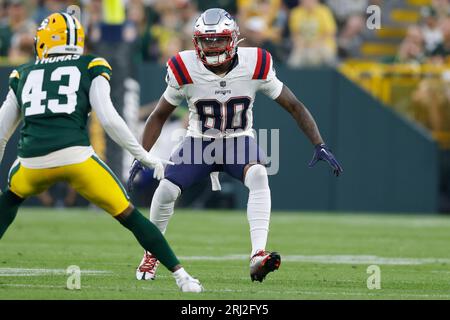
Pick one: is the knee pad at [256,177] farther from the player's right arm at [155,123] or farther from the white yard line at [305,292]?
the white yard line at [305,292]

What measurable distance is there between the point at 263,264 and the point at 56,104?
5.46 ft

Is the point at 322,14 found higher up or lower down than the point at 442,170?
higher up

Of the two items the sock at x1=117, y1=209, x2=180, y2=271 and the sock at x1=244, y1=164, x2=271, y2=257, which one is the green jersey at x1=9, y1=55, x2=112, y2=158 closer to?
the sock at x1=117, y1=209, x2=180, y2=271

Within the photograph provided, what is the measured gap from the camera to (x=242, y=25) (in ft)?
52.5

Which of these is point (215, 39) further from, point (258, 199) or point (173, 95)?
point (258, 199)

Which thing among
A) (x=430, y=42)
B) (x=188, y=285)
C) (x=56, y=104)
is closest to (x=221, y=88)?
(x=56, y=104)

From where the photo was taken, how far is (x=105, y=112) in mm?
6551

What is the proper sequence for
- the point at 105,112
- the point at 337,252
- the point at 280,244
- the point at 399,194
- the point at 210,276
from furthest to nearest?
the point at 399,194, the point at 280,244, the point at 337,252, the point at 210,276, the point at 105,112

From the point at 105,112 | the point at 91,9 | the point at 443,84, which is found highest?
the point at 91,9

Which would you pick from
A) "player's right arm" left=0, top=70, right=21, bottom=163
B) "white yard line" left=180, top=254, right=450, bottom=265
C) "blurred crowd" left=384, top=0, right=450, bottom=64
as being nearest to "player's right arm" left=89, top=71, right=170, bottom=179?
"player's right arm" left=0, top=70, right=21, bottom=163

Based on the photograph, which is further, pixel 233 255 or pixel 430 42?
pixel 430 42
